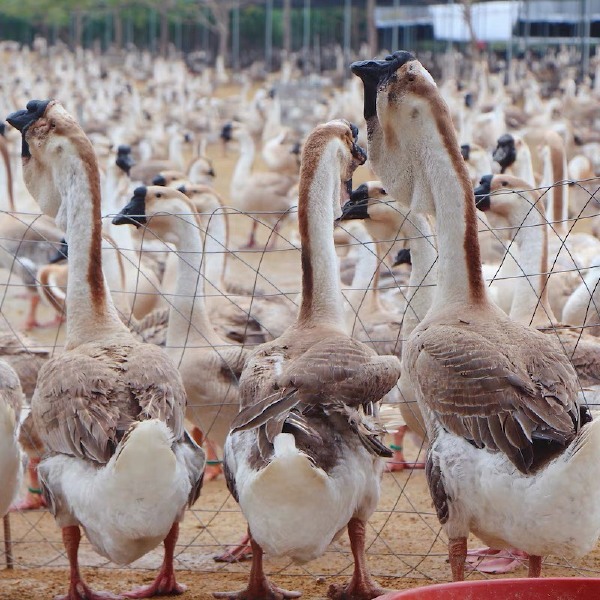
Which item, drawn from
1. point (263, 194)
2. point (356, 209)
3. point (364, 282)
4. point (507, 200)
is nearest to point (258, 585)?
point (356, 209)

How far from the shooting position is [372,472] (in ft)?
16.1

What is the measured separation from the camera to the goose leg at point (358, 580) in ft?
16.8

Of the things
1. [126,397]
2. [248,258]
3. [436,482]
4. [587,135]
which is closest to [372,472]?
[436,482]

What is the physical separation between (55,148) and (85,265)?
2.13ft

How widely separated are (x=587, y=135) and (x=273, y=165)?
820cm

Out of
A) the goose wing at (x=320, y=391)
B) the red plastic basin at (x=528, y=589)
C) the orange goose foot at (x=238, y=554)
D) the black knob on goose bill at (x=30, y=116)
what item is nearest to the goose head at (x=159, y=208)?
the black knob on goose bill at (x=30, y=116)

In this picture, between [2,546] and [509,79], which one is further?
[509,79]

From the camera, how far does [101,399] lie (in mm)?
4840

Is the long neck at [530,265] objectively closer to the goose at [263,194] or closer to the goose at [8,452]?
the goose at [8,452]

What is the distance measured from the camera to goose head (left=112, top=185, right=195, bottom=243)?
7.52 m

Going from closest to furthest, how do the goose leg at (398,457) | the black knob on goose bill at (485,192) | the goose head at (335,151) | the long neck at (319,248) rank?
the long neck at (319,248)
the goose head at (335,151)
the black knob on goose bill at (485,192)
the goose leg at (398,457)

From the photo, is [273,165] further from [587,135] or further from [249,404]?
[249,404]

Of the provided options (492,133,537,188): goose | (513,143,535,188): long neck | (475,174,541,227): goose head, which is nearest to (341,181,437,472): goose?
(475,174,541,227): goose head

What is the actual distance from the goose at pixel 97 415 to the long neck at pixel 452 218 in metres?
1.33
